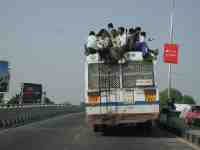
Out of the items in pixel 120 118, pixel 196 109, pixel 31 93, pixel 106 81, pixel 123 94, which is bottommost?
pixel 120 118

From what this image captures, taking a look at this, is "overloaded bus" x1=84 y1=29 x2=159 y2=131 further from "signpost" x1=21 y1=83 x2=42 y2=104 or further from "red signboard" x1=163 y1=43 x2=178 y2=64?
"signpost" x1=21 y1=83 x2=42 y2=104

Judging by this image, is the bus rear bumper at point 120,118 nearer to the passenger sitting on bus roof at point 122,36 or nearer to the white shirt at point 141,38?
the passenger sitting on bus roof at point 122,36

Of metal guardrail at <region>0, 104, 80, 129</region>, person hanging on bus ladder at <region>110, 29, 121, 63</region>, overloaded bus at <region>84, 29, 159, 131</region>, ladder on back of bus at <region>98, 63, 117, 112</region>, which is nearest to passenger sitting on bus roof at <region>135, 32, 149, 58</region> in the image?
overloaded bus at <region>84, 29, 159, 131</region>

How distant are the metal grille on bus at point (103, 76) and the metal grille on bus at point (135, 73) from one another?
0.33 meters

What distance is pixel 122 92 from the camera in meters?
16.0

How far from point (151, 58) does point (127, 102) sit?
205 centimetres

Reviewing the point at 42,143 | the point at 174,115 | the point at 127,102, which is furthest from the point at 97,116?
the point at 174,115

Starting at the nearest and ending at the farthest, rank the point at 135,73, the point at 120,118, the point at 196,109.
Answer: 1. the point at 120,118
2. the point at 135,73
3. the point at 196,109

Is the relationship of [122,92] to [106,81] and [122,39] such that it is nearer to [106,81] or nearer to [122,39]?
[106,81]

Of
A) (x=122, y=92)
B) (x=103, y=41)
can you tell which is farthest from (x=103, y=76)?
(x=103, y=41)

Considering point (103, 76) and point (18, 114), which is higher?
point (103, 76)

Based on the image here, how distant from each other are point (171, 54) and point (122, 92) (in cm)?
1343

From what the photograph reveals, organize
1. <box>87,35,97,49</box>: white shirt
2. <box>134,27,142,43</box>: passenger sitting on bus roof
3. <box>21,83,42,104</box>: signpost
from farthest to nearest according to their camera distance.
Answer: <box>21,83,42,104</box>: signpost < <box>134,27,142,43</box>: passenger sitting on bus roof < <box>87,35,97,49</box>: white shirt

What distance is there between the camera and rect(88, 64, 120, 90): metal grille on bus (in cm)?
1614
